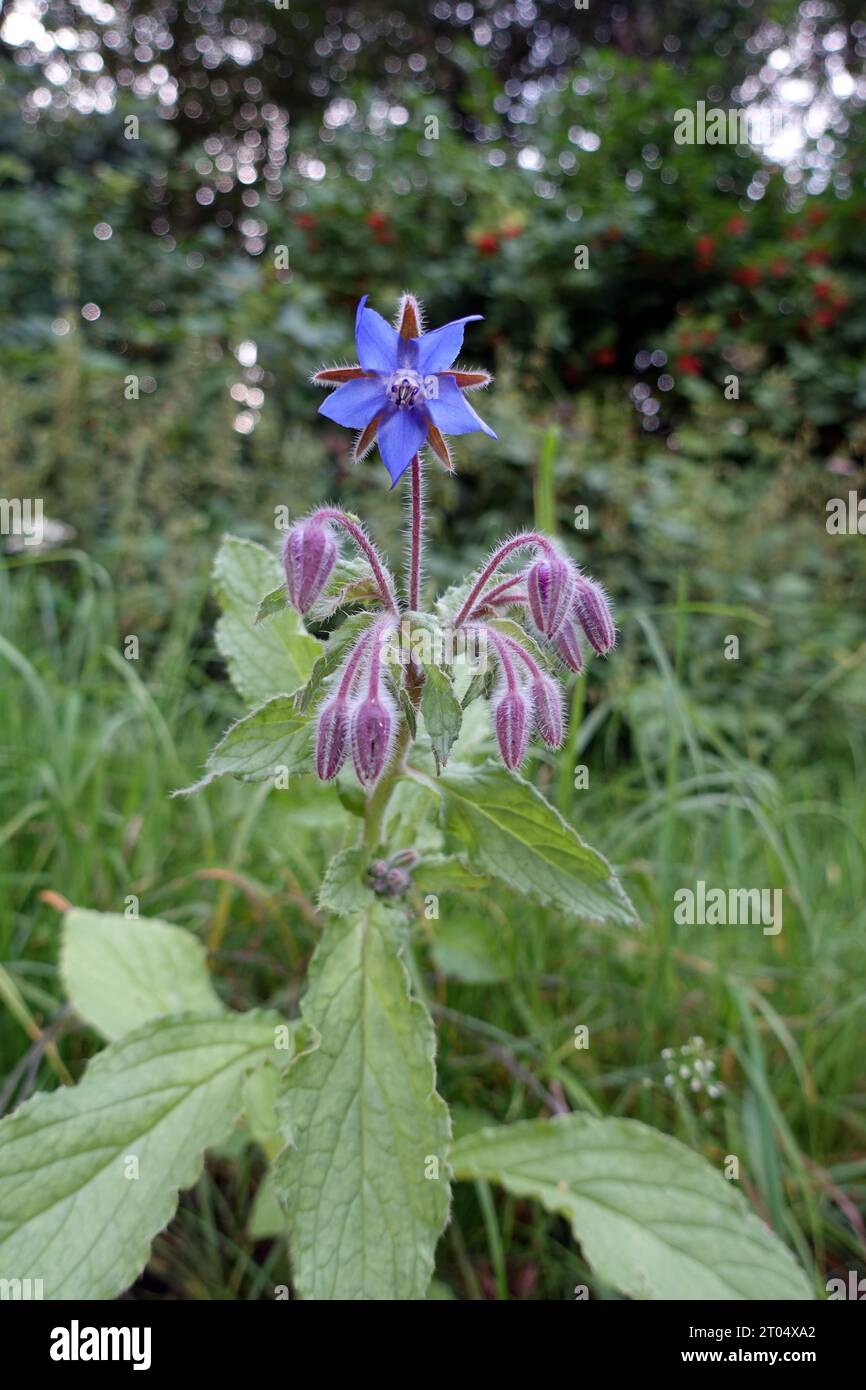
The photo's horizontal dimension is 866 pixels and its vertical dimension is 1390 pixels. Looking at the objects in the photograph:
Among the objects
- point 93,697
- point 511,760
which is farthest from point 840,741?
point 511,760

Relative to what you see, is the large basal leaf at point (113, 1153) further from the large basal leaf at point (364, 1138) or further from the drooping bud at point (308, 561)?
the drooping bud at point (308, 561)

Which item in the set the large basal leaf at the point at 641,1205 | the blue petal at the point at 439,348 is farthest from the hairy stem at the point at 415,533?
the large basal leaf at the point at 641,1205

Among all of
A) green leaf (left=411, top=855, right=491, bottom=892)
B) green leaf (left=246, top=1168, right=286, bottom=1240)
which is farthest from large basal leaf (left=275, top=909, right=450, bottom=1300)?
green leaf (left=246, top=1168, right=286, bottom=1240)

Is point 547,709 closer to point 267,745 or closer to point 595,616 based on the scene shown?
point 595,616

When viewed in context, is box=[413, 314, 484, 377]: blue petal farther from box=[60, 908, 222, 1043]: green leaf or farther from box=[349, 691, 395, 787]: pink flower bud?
box=[60, 908, 222, 1043]: green leaf

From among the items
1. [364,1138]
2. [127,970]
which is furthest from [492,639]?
[127,970]
